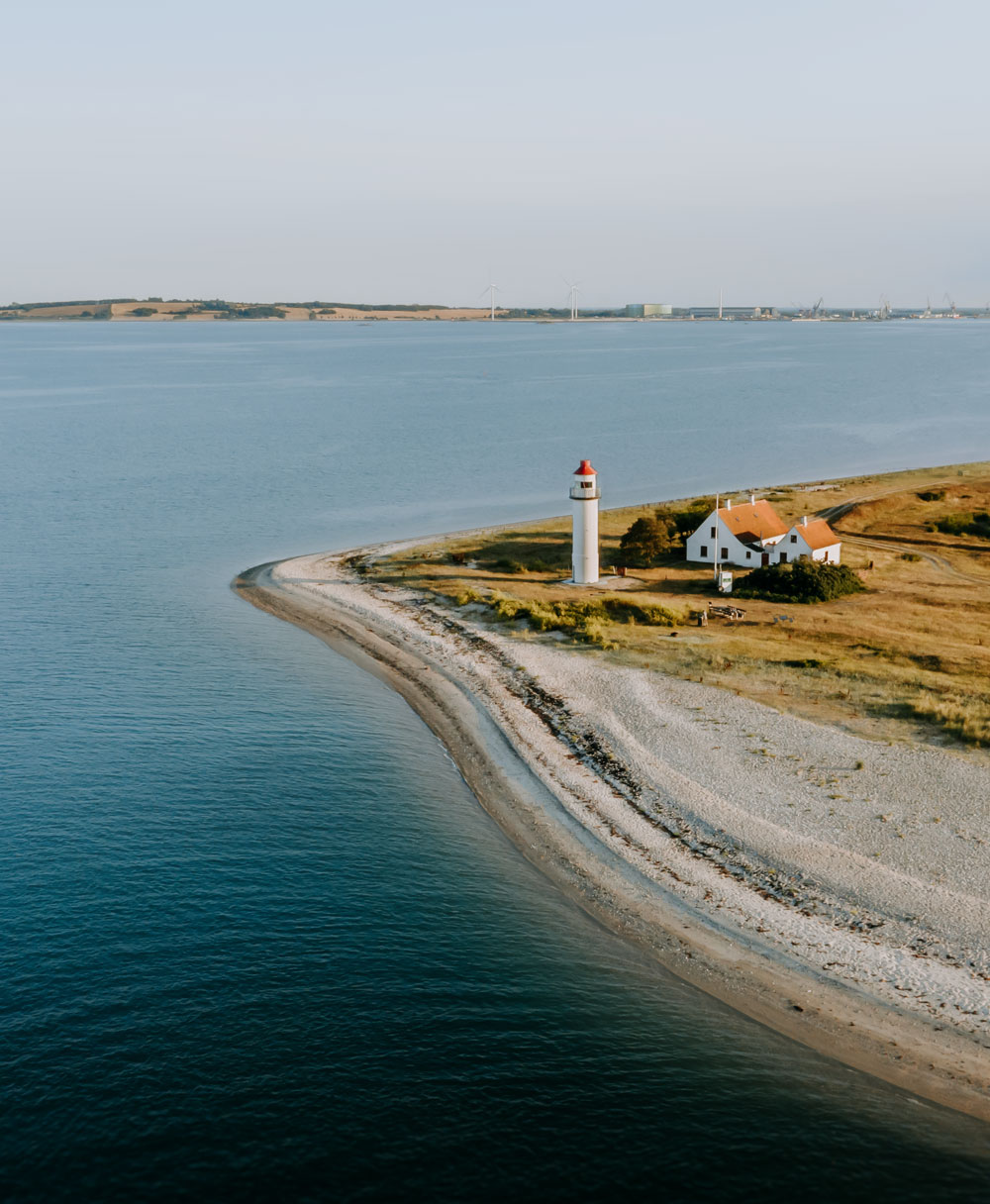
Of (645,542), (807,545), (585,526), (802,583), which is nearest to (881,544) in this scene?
(807,545)

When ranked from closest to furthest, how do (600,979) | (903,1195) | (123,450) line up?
(903,1195) < (600,979) < (123,450)

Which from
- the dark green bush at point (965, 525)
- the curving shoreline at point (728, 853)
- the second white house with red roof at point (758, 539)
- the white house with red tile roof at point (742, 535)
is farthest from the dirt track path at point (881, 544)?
the curving shoreline at point (728, 853)

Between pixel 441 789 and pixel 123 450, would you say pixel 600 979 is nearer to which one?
pixel 441 789

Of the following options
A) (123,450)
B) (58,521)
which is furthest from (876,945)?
(123,450)

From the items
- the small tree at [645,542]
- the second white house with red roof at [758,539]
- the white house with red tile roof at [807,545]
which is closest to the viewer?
the white house with red tile roof at [807,545]

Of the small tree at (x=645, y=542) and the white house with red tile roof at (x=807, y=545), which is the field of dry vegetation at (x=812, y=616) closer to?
the small tree at (x=645, y=542)

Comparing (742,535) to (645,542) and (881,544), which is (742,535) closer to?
(645,542)

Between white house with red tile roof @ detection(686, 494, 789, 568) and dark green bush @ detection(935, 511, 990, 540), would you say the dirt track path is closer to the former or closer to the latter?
dark green bush @ detection(935, 511, 990, 540)
